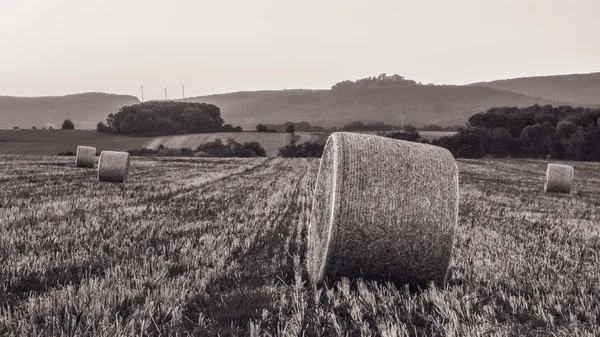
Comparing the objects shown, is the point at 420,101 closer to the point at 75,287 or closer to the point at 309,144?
the point at 309,144

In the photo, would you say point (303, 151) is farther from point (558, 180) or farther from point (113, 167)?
point (113, 167)

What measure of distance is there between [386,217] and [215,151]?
58.7 m

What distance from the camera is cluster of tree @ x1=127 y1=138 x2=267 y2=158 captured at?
61.5m

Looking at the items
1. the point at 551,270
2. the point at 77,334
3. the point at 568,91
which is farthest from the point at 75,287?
the point at 568,91

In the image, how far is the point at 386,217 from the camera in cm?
531

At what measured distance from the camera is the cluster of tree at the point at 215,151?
61469 millimetres

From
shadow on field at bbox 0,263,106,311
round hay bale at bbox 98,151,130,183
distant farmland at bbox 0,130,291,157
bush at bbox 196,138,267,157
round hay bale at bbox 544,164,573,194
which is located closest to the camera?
shadow on field at bbox 0,263,106,311

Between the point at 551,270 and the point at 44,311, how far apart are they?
5.72 metres

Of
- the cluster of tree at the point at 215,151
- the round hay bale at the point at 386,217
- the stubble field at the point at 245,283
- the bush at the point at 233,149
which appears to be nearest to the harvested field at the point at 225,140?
the bush at the point at 233,149

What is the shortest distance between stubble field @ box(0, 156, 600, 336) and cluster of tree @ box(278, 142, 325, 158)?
50826 mm

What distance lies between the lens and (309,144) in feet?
205

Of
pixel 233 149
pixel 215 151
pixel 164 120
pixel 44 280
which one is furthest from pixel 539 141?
pixel 44 280

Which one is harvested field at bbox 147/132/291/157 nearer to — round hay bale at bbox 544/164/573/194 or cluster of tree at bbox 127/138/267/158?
cluster of tree at bbox 127/138/267/158

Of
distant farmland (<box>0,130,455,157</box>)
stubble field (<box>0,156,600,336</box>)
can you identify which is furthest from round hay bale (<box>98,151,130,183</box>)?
distant farmland (<box>0,130,455,157</box>)
